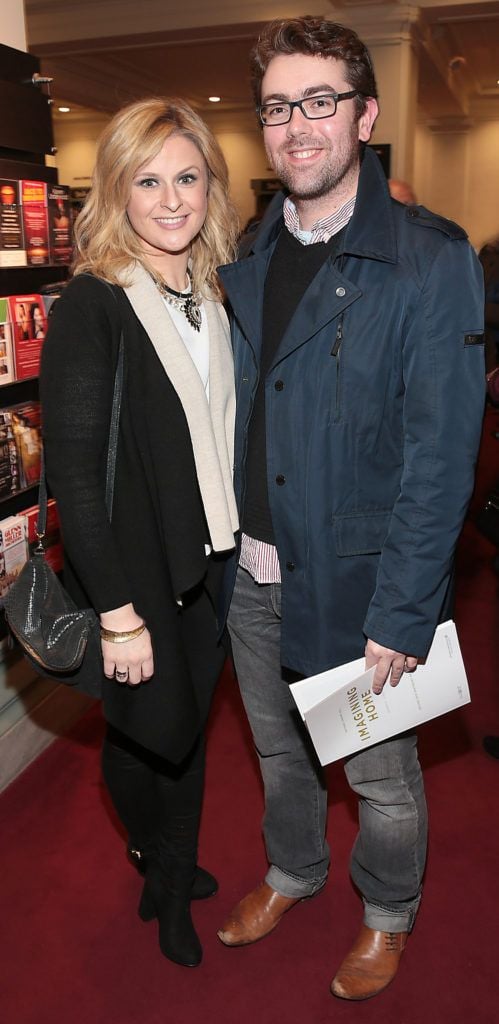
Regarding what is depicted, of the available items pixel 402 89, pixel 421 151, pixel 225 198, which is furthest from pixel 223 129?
pixel 225 198

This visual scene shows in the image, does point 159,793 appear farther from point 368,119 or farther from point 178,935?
point 368,119

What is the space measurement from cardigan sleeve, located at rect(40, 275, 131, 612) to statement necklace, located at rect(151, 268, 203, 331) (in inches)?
7.2

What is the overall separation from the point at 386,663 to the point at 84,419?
0.71 meters

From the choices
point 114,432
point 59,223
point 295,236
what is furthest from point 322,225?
point 59,223

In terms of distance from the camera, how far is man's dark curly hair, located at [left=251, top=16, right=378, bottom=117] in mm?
1486

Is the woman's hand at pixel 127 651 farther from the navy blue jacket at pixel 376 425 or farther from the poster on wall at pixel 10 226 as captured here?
the poster on wall at pixel 10 226

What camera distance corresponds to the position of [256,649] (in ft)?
6.11

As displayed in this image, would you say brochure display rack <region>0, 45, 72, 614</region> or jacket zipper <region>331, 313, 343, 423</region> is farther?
brochure display rack <region>0, 45, 72, 614</region>

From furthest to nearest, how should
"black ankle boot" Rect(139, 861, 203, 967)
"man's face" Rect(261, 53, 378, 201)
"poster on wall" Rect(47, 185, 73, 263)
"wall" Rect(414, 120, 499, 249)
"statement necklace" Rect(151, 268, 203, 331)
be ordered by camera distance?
"wall" Rect(414, 120, 499, 249) → "poster on wall" Rect(47, 185, 73, 263) → "black ankle boot" Rect(139, 861, 203, 967) → "statement necklace" Rect(151, 268, 203, 331) → "man's face" Rect(261, 53, 378, 201)

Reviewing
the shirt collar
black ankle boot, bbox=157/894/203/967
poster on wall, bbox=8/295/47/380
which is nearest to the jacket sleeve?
the shirt collar

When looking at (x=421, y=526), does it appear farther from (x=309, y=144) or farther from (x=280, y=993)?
(x=280, y=993)

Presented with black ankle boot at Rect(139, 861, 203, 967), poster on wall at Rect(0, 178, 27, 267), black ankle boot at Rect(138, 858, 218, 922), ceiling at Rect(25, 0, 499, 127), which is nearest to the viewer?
black ankle boot at Rect(139, 861, 203, 967)

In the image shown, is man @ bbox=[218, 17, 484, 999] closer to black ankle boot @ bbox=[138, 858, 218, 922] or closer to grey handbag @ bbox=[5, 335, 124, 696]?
grey handbag @ bbox=[5, 335, 124, 696]

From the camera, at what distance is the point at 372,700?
5.23 ft
